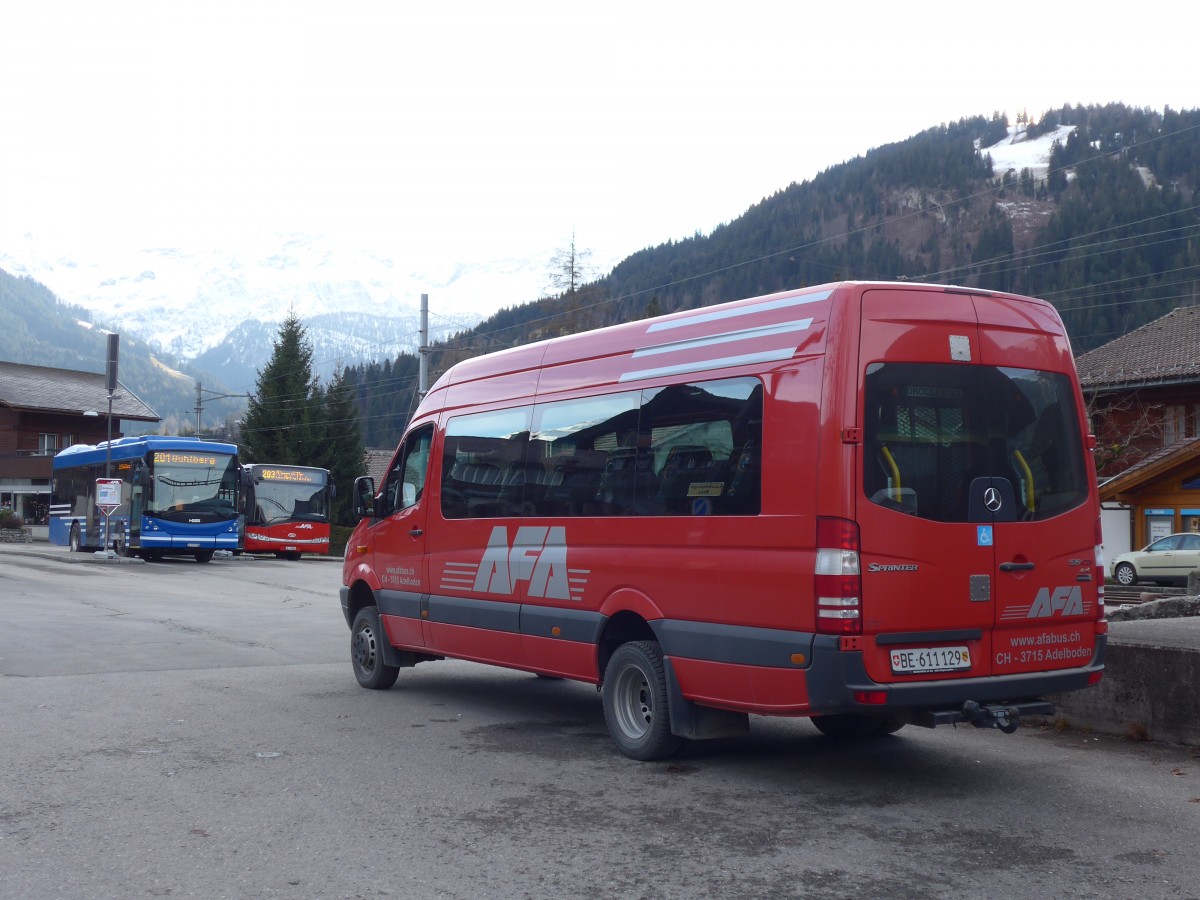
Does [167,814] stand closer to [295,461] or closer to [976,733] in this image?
[976,733]

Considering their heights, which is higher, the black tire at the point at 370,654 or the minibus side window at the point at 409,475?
the minibus side window at the point at 409,475

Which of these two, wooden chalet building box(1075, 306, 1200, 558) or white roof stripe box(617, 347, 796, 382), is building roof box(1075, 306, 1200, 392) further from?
white roof stripe box(617, 347, 796, 382)

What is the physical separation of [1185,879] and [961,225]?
532ft

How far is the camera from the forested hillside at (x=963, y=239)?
105 metres

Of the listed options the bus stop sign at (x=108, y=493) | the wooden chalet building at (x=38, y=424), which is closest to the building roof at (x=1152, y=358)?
the bus stop sign at (x=108, y=493)

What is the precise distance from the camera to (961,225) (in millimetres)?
158750

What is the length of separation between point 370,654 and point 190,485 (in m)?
24.7

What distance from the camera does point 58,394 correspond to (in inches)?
3036

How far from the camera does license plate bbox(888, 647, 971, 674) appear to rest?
6.38 m

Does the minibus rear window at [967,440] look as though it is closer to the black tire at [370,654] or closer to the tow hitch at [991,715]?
the tow hitch at [991,715]

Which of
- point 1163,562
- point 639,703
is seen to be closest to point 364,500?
point 639,703

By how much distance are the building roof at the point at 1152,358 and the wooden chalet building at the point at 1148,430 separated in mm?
36

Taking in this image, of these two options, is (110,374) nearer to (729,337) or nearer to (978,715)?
(729,337)

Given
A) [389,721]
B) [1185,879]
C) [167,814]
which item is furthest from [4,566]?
[1185,879]
